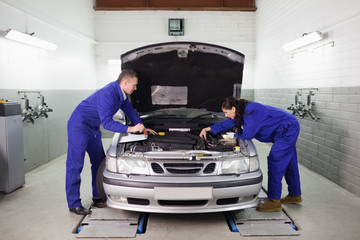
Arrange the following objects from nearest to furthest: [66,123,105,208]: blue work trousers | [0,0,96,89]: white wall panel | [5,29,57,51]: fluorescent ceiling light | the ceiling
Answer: [66,123,105,208]: blue work trousers, [5,29,57,51]: fluorescent ceiling light, [0,0,96,89]: white wall panel, the ceiling

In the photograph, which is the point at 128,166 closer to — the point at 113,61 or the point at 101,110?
the point at 101,110

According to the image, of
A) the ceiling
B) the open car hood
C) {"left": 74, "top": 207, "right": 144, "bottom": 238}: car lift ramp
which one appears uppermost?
the ceiling

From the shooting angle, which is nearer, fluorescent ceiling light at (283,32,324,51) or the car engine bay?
the car engine bay

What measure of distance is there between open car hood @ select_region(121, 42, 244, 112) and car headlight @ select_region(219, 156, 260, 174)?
1109mm

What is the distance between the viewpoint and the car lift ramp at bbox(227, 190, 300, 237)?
2.65m

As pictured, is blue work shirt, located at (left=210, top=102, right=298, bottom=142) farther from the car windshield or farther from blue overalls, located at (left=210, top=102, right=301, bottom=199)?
the car windshield

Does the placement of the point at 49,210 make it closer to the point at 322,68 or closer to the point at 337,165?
the point at 337,165

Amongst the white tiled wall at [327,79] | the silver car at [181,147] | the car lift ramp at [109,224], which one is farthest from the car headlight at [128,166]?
the white tiled wall at [327,79]

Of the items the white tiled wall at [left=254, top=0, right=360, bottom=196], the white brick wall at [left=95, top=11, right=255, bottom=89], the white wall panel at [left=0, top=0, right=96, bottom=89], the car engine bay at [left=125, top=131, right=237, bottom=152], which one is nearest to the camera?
the car engine bay at [left=125, top=131, right=237, bottom=152]

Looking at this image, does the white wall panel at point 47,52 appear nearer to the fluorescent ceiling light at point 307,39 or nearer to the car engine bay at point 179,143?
the car engine bay at point 179,143

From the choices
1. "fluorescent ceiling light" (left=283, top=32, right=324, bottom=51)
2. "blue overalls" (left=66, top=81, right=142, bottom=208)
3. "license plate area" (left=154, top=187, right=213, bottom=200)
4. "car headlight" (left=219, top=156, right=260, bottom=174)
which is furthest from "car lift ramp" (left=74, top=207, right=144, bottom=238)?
"fluorescent ceiling light" (left=283, top=32, right=324, bottom=51)

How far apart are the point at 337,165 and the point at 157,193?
284cm

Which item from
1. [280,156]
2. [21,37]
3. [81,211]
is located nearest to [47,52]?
[21,37]

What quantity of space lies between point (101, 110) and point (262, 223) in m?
1.90
